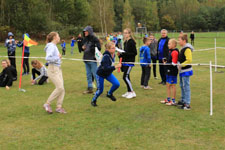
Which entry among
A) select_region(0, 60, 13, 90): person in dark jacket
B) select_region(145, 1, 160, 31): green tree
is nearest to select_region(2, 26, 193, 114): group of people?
select_region(0, 60, 13, 90): person in dark jacket

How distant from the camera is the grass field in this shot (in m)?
4.38

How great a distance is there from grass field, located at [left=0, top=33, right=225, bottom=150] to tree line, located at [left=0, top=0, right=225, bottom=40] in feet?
128

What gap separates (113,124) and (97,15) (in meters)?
64.5

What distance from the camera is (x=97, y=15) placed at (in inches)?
2653

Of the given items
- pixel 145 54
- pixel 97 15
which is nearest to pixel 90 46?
pixel 145 54

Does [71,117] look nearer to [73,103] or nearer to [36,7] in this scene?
[73,103]

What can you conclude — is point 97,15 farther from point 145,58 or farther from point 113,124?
point 113,124

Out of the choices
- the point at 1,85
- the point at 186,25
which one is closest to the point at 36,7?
the point at 1,85

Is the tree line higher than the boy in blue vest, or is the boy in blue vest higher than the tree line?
the tree line

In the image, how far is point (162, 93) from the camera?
809 centimetres

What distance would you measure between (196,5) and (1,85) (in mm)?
102437

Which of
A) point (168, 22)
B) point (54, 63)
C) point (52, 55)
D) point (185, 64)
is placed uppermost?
point (168, 22)

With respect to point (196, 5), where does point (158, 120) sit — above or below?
below

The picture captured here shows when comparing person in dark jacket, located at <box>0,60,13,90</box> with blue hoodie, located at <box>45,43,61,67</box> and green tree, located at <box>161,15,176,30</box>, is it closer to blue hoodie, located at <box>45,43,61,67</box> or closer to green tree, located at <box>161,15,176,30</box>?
blue hoodie, located at <box>45,43,61,67</box>
